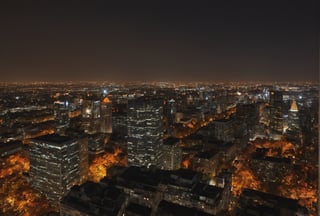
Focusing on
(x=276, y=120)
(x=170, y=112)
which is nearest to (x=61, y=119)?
(x=170, y=112)

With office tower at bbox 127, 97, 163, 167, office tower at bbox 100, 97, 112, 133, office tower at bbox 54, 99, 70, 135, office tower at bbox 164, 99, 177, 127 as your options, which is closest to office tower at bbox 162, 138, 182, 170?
office tower at bbox 127, 97, 163, 167

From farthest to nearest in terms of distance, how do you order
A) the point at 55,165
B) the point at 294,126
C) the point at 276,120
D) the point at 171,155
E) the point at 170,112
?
the point at 170,112 < the point at 276,120 < the point at 294,126 < the point at 171,155 < the point at 55,165

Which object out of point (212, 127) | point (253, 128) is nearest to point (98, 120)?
point (212, 127)

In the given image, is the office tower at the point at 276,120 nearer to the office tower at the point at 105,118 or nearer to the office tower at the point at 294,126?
the office tower at the point at 294,126

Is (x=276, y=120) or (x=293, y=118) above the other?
(x=293, y=118)

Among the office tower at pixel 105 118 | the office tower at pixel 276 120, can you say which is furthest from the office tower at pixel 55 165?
the office tower at pixel 276 120

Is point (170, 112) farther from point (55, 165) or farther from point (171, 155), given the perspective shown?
point (55, 165)

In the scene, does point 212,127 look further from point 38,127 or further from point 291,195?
point 38,127

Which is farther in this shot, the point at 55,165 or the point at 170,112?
the point at 170,112
